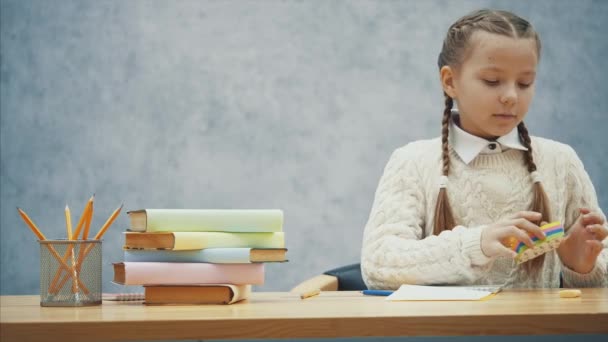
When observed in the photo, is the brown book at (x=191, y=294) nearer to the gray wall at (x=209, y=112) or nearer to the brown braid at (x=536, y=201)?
the brown braid at (x=536, y=201)

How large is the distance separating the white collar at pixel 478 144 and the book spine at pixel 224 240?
1.77 feet

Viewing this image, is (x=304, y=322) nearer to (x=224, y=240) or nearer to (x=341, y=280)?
(x=224, y=240)

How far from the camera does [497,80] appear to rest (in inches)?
64.7

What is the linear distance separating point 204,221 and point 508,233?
1.54ft

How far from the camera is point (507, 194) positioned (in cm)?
172

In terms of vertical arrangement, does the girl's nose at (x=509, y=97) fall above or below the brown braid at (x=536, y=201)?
above

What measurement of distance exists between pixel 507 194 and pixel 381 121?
1.94 meters

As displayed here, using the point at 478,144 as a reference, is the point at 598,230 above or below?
below

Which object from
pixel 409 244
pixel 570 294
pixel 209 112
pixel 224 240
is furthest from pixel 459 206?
pixel 209 112

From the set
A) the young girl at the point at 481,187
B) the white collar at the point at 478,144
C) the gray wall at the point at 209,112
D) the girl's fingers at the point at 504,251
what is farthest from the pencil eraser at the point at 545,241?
the gray wall at the point at 209,112

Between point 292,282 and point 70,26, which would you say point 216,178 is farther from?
point 70,26

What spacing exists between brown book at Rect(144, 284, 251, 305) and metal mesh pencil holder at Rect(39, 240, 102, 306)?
9 cm

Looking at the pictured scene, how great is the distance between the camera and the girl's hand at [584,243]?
4.97 feet

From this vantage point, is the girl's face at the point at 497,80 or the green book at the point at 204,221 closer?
the green book at the point at 204,221
